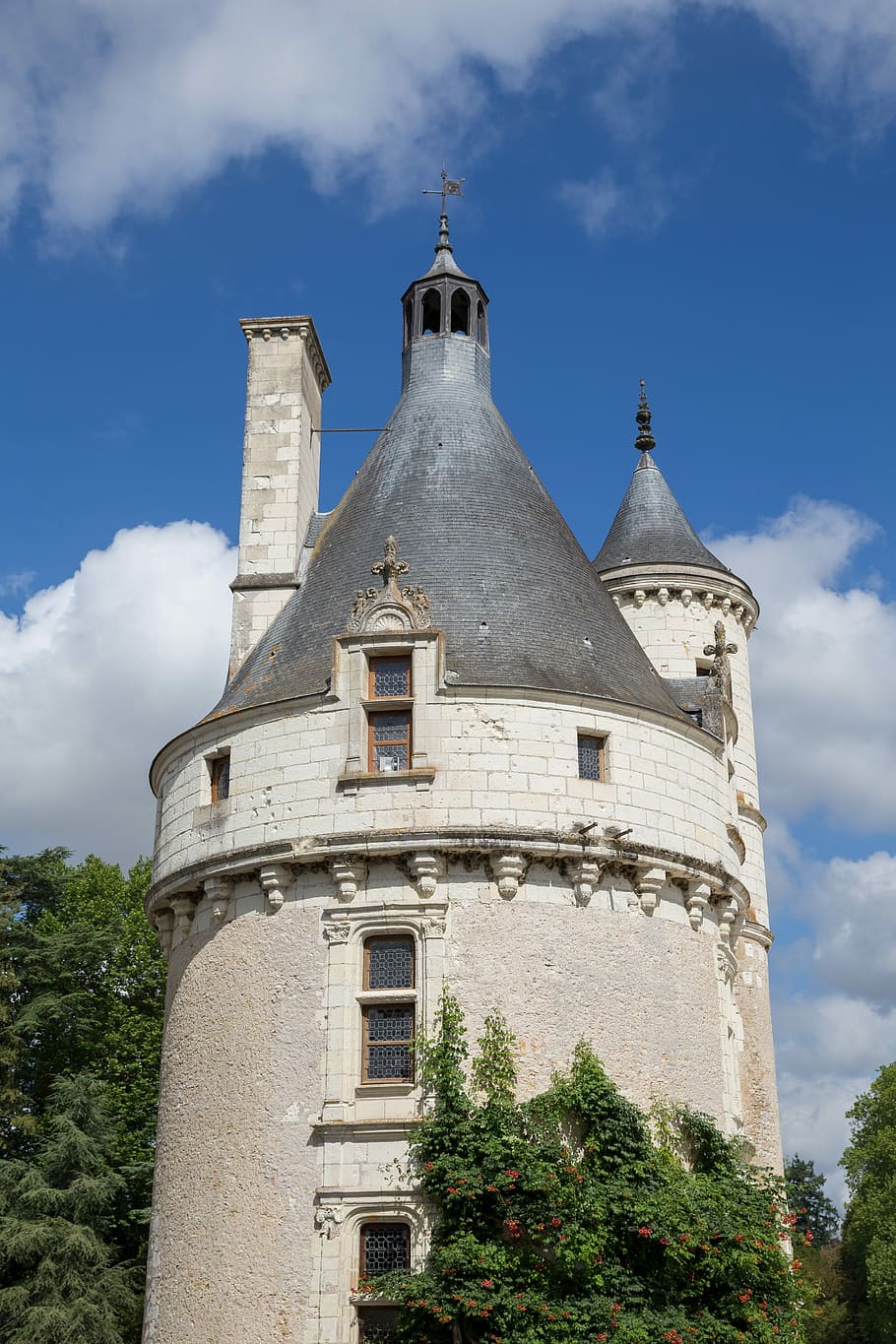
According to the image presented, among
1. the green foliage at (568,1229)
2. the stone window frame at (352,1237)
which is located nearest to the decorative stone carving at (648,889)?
the green foliage at (568,1229)

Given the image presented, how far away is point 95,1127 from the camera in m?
29.1

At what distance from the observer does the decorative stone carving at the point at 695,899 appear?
1892 centimetres

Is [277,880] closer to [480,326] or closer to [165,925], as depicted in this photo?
[165,925]

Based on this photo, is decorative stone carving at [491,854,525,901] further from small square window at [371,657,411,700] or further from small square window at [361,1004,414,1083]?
small square window at [371,657,411,700]

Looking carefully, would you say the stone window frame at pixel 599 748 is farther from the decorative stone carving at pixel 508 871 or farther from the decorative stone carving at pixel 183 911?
the decorative stone carving at pixel 183 911

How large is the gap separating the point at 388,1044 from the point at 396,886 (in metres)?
1.85

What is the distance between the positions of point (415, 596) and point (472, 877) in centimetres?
387

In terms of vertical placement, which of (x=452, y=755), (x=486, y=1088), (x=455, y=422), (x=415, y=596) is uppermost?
(x=455, y=422)

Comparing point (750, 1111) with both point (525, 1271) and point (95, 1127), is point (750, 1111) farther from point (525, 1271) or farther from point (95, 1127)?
point (95, 1127)

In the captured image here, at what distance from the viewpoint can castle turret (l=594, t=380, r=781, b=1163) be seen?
25.3m

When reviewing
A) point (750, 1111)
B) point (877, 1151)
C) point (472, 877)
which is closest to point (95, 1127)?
Answer: point (750, 1111)

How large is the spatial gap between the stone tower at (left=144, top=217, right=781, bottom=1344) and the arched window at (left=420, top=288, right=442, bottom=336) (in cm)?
430

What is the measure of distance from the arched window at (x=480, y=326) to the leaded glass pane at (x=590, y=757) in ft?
29.0

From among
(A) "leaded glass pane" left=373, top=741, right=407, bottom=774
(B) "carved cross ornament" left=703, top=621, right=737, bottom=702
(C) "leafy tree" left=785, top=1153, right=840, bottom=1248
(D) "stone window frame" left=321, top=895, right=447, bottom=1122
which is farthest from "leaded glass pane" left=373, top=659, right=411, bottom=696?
(C) "leafy tree" left=785, top=1153, right=840, bottom=1248
